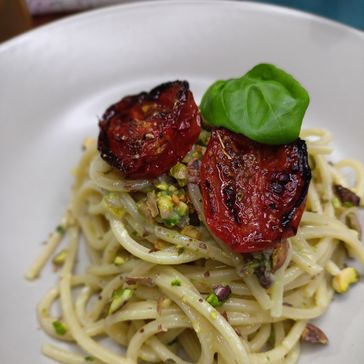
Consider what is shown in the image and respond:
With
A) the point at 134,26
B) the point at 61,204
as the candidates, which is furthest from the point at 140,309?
the point at 134,26

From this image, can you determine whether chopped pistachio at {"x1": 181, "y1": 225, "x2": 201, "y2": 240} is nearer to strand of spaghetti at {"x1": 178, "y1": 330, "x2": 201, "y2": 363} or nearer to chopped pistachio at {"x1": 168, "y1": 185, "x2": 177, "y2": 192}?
chopped pistachio at {"x1": 168, "y1": 185, "x2": 177, "y2": 192}

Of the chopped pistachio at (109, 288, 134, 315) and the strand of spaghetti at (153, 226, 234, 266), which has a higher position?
the strand of spaghetti at (153, 226, 234, 266)

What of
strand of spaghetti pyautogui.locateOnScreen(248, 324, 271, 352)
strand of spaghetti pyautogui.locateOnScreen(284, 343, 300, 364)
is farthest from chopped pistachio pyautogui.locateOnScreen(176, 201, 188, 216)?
strand of spaghetti pyautogui.locateOnScreen(284, 343, 300, 364)

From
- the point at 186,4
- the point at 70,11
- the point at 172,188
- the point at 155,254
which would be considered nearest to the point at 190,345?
the point at 155,254

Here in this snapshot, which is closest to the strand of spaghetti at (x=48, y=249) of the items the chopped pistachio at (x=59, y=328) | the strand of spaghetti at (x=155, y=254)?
the chopped pistachio at (x=59, y=328)

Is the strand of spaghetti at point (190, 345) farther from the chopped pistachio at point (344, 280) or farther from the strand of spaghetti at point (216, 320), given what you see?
the chopped pistachio at point (344, 280)

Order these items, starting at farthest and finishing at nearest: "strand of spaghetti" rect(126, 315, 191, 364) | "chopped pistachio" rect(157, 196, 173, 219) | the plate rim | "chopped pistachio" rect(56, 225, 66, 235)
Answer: the plate rim < "chopped pistachio" rect(56, 225, 66, 235) < "strand of spaghetti" rect(126, 315, 191, 364) < "chopped pistachio" rect(157, 196, 173, 219)
